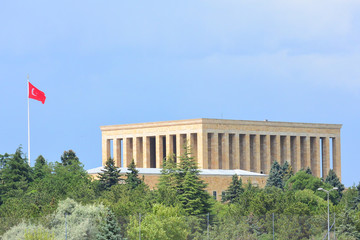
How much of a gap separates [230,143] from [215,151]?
4569 millimetres

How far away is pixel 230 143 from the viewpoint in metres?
110

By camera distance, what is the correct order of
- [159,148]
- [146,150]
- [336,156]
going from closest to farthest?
1. [159,148]
2. [146,150]
3. [336,156]

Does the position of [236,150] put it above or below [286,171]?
above

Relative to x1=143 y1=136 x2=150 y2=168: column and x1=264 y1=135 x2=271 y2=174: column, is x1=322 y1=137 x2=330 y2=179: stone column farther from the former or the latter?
x1=143 y1=136 x2=150 y2=168: column

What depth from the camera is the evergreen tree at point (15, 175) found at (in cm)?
8144

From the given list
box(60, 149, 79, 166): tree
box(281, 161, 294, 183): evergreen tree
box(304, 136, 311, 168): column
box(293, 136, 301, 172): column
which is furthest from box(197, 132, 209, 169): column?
box(304, 136, 311, 168): column

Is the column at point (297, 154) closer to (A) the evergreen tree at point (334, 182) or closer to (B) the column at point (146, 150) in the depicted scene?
(A) the evergreen tree at point (334, 182)

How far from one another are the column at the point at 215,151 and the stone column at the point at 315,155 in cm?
1629

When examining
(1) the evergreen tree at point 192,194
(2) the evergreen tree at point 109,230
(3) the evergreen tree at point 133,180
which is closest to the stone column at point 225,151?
(3) the evergreen tree at point 133,180

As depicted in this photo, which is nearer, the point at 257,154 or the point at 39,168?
the point at 39,168

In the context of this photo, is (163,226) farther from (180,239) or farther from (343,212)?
(343,212)

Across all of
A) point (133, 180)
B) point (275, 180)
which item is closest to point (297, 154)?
point (275, 180)

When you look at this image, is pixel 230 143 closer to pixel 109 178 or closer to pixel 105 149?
Result: pixel 105 149

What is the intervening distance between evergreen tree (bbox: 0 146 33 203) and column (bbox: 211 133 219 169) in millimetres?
26292
